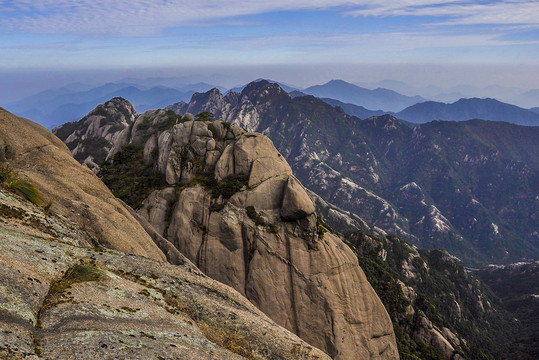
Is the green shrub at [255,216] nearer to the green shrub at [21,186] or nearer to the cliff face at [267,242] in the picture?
the cliff face at [267,242]

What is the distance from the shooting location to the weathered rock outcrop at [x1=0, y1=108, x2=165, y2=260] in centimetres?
2520

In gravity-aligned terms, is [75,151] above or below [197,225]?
below

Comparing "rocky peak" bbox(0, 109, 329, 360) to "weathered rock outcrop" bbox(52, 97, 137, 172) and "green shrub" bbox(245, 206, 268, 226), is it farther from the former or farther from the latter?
"weathered rock outcrop" bbox(52, 97, 137, 172)

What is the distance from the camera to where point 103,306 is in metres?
16.0

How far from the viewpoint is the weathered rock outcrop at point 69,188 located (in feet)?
82.7

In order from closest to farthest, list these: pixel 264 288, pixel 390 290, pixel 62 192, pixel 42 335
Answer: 1. pixel 42 335
2. pixel 62 192
3. pixel 264 288
4. pixel 390 290

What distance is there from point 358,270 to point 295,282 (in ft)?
37.4

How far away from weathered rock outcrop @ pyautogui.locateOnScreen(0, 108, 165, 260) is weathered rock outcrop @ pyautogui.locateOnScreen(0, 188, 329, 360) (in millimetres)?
1899

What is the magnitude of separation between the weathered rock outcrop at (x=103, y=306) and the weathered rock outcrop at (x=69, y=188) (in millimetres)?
1899

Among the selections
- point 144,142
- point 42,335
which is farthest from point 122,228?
point 144,142

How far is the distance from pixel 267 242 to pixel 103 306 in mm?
27614

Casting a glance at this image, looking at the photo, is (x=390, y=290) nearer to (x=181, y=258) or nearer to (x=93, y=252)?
(x=181, y=258)

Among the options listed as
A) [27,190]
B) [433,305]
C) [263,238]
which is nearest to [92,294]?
[27,190]

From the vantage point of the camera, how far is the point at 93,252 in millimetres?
20969
